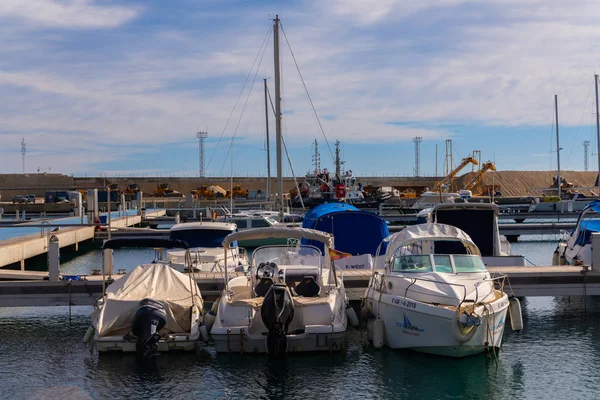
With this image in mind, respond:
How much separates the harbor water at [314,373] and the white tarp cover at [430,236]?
8.52 ft

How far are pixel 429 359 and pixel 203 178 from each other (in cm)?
12761

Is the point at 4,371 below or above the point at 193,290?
below

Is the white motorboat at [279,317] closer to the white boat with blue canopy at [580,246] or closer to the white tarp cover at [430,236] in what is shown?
the white tarp cover at [430,236]

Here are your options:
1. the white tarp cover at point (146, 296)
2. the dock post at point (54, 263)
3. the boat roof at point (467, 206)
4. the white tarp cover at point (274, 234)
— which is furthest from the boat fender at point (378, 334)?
the dock post at point (54, 263)

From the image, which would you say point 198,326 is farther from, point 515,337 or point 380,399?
point 515,337

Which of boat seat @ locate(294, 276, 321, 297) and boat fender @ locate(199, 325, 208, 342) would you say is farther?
boat seat @ locate(294, 276, 321, 297)

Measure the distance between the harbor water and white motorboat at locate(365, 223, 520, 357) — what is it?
0.55 meters

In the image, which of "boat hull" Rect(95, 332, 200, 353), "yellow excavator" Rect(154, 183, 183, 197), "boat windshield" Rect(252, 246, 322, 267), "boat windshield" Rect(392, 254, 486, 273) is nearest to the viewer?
"boat hull" Rect(95, 332, 200, 353)

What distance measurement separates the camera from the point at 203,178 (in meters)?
142

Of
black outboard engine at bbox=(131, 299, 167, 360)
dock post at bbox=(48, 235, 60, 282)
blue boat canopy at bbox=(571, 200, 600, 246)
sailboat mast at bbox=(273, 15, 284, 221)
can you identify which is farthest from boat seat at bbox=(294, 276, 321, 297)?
sailboat mast at bbox=(273, 15, 284, 221)

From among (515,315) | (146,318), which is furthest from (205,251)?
(515,315)

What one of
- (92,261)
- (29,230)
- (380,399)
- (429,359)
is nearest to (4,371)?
(380,399)

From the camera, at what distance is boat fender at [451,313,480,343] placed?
1517 centimetres

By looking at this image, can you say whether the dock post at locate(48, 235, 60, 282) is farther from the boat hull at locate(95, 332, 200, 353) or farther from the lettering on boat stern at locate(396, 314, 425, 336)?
the lettering on boat stern at locate(396, 314, 425, 336)
